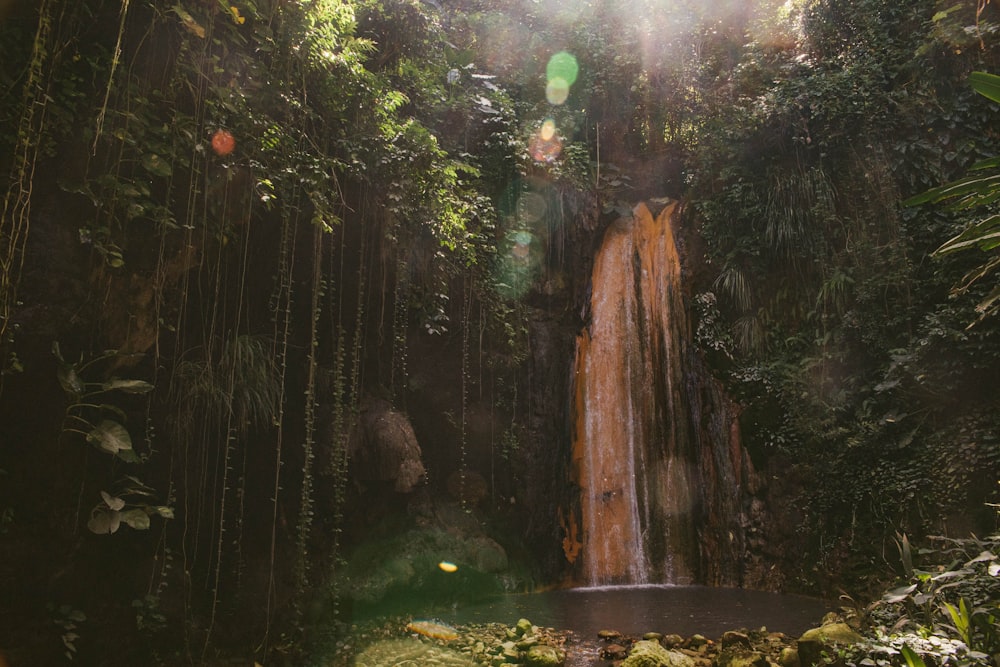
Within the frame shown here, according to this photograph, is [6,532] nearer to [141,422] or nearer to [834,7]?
[141,422]

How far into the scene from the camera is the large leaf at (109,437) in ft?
12.4

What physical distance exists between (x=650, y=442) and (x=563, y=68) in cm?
824

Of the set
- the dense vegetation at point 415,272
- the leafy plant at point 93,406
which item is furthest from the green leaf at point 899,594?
the leafy plant at point 93,406

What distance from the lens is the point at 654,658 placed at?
497 cm

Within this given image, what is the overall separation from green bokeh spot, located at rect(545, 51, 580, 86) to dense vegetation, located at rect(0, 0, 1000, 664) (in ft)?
0.24

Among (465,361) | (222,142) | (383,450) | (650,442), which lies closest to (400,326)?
(465,361)

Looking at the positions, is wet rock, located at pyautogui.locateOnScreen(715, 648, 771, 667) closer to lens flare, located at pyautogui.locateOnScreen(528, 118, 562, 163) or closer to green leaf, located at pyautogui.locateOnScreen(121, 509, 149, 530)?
green leaf, located at pyautogui.locateOnScreen(121, 509, 149, 530)

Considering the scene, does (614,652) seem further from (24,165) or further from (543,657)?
(24,165)

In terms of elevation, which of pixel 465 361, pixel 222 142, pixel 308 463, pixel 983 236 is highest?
pixel 222 142

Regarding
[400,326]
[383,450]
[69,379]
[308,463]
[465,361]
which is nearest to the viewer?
[69,379]

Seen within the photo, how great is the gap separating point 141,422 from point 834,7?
1217cm

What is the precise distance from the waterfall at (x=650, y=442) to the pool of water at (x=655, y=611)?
0.79 meters

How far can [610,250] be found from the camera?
1164 centimetres

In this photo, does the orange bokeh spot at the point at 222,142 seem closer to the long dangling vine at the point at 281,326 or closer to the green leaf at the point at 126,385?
the long dangling vine at the point at 281,326
